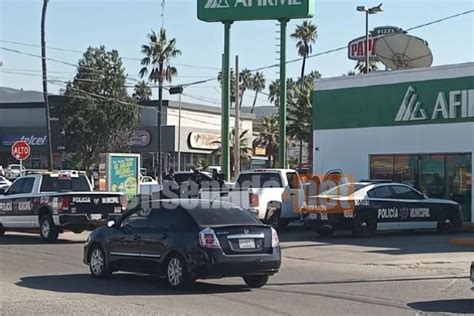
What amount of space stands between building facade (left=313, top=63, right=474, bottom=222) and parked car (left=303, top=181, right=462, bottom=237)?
379cm

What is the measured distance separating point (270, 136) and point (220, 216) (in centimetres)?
5559

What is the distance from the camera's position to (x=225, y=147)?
1359 inches

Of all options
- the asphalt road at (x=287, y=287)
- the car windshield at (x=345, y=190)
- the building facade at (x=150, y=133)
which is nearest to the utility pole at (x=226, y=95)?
the car windshield at (x=345, y=190)

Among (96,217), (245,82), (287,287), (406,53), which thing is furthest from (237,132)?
(245,82)

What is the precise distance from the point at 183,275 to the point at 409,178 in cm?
1844

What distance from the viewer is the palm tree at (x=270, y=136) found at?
2702 inches

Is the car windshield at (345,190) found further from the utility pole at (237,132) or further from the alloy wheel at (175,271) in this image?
the utility pole at (237,132)

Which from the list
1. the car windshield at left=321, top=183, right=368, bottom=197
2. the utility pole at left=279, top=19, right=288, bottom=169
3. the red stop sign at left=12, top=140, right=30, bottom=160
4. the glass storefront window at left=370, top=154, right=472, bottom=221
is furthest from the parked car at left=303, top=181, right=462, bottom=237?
the red stop sign at left=12, top=140, right=30, bottom=160

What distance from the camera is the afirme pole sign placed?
33531 millimetres

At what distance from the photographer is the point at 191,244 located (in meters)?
12.7

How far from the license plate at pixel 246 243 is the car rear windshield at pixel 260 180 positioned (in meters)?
12.1

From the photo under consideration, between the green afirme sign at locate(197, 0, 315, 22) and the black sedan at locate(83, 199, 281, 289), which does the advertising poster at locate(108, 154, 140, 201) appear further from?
the black sedan at locate(83, 199, 281, 289)

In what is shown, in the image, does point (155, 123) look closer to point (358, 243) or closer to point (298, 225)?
point (298, 225)

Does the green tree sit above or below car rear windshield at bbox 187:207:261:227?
above
